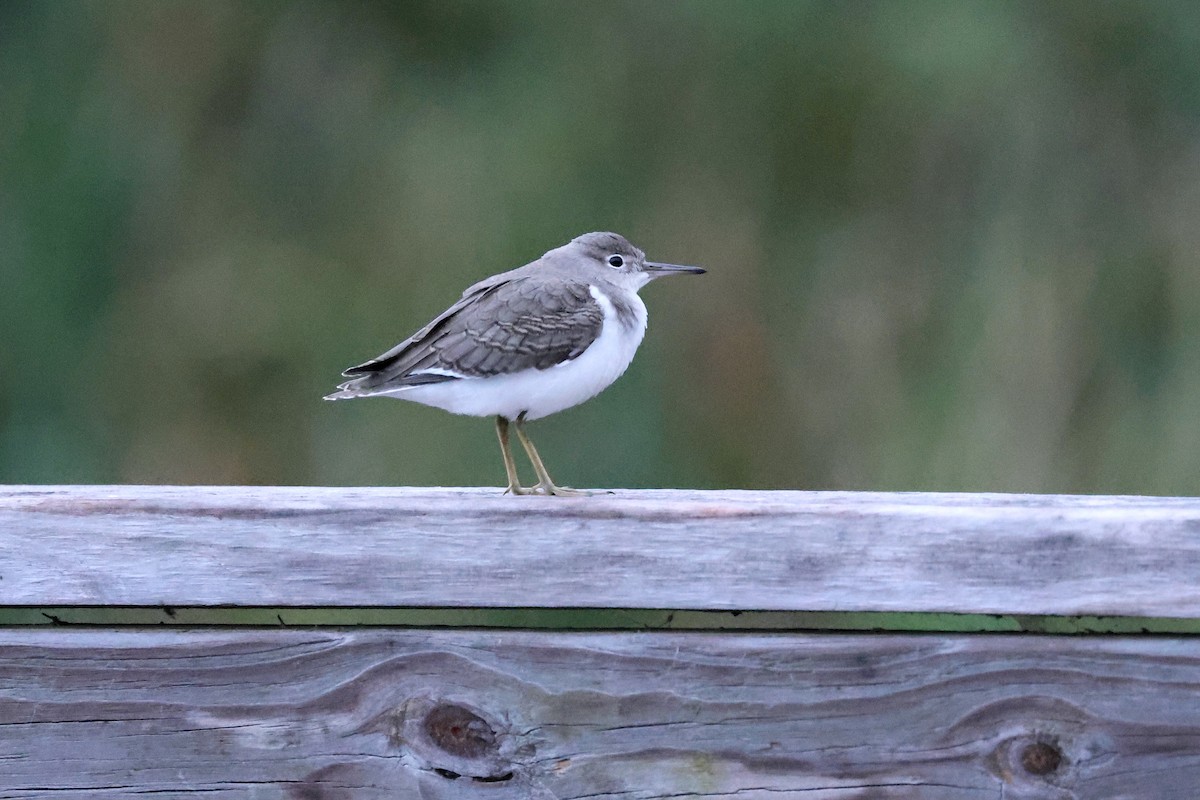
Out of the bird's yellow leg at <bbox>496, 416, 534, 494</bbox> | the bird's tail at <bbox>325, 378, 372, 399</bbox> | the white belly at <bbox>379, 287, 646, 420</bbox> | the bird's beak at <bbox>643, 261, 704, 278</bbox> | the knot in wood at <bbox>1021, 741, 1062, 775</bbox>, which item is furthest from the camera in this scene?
the bird's beak at <bbox>643, 261, 704, 278</bbox>

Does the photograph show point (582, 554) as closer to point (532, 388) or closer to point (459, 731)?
point (459, 731)

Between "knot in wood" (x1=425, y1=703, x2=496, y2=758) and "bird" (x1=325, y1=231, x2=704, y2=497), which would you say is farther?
"bird" (x1=325, y1=231, x2=704, y2=497)

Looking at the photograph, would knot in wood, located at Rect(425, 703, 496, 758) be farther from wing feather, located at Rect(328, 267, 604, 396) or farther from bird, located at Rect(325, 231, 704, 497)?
wing feather, located at Rect(328, 267, 604, 396)

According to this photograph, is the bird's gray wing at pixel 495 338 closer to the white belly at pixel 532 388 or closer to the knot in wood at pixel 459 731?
the white belly at pixel 532 388

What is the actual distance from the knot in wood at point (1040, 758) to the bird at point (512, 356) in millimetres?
1759

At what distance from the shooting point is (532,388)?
391 cm

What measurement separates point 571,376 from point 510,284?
1.40 ft

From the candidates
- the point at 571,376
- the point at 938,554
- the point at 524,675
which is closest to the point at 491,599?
the point at 524,675

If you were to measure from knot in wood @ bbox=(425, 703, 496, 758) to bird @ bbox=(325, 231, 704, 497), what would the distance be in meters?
1.46

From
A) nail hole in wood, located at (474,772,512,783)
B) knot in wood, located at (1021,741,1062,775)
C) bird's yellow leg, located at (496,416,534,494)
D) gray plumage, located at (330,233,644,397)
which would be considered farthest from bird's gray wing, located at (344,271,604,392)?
knot in wood, located at (1021,741,1062,775)

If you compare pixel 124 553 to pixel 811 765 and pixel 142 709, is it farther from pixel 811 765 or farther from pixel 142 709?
pixel 811 765

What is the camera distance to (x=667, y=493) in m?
2.85

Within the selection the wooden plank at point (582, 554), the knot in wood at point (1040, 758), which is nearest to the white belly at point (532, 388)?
the wooden plank at point (582, 554)

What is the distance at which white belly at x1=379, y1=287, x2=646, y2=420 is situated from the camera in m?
3.91
